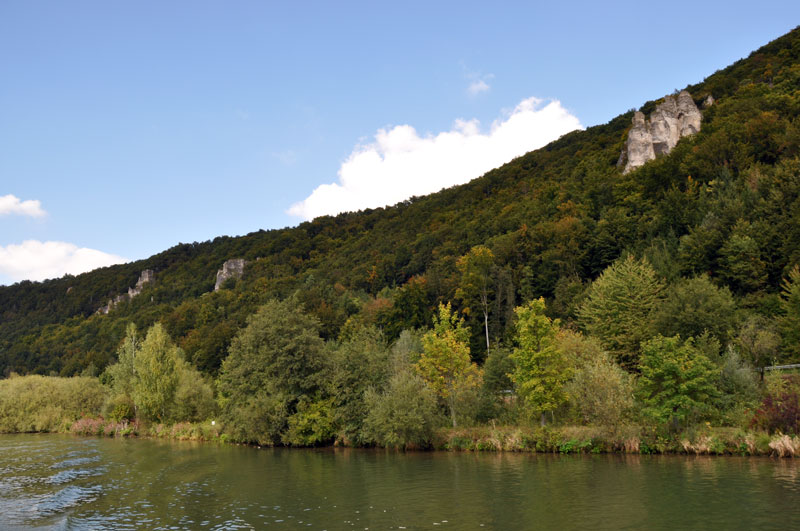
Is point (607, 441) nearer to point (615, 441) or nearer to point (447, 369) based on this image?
point (615, 441)

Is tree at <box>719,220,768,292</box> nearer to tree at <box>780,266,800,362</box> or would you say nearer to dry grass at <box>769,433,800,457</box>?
tree at <box>780,266,800,362</box>

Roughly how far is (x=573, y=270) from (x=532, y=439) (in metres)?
51.8

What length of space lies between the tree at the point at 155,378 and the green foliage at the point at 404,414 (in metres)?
33.9

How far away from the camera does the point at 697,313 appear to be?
2106 inches

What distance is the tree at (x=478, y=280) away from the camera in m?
90.8

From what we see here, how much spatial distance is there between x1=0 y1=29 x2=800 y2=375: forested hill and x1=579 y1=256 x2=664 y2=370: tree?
8.77 metres

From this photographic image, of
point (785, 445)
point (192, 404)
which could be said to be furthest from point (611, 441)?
point (192, 404)

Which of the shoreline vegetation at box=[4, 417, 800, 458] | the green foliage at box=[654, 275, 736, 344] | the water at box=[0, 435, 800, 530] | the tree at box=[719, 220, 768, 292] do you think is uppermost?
the tree at box=[719, 220, 768, 292]

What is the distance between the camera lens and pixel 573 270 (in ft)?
293

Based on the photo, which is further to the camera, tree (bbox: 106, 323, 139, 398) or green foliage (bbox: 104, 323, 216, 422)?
tree (bbox: 106, 323, 139, 398)

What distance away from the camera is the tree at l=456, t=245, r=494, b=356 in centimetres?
9075

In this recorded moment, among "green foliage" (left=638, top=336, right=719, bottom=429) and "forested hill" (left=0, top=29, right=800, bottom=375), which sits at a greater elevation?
"forested hill" (left=0, top=29, right=800, bottom=375)

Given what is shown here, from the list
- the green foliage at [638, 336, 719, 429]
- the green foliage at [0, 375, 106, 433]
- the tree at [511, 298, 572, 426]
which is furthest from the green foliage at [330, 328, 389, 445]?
the green foliage at [0, 375, 106, 433]

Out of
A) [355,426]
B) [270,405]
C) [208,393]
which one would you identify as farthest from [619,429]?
[208,393]
